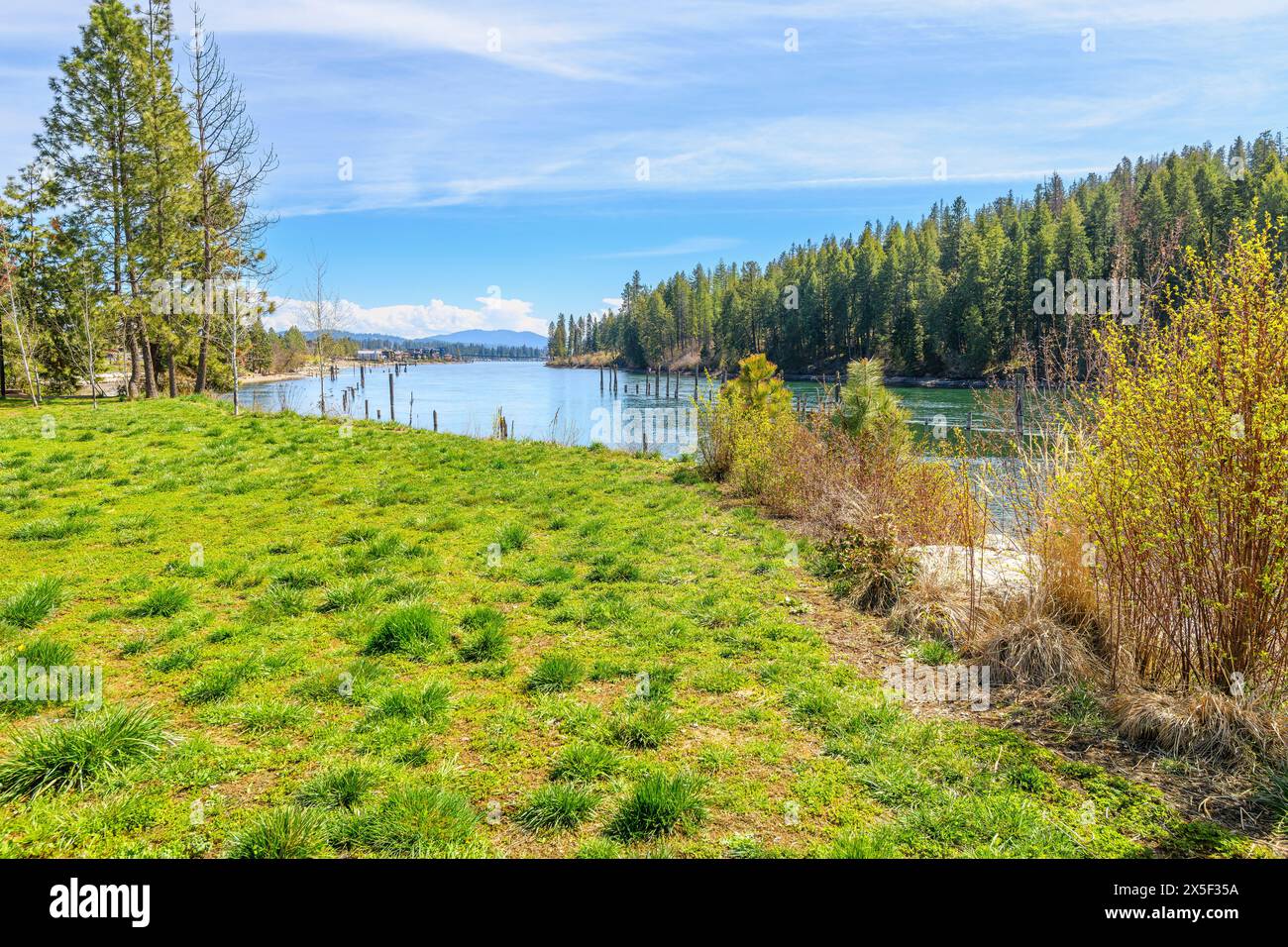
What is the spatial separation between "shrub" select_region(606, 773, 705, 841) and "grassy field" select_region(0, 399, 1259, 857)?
0.01 metres

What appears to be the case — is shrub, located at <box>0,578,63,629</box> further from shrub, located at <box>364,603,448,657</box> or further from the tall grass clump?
the tall grass clump

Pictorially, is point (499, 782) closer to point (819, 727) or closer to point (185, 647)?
point (819, 727)

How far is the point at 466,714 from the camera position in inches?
167

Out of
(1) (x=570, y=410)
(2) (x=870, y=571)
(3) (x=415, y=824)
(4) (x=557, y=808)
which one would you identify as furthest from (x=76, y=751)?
(1) (x=570, y=410)

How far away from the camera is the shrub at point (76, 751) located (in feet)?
10.5

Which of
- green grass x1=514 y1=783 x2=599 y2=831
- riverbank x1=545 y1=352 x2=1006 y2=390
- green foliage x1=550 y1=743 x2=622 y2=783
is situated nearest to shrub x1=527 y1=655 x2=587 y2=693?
green foliage x1=550 y1=743 x2=622 y2=783

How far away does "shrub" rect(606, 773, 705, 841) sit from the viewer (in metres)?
3.18

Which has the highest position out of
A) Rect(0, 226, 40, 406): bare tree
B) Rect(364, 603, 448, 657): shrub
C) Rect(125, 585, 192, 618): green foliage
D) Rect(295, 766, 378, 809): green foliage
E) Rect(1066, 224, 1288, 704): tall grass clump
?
Rect(0, 226, 40, 406): bare tree

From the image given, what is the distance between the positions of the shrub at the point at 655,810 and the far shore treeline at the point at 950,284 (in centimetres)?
2615

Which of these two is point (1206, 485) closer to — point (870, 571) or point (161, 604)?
point (870, 571)

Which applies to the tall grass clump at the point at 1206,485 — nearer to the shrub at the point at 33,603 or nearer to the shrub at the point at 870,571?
the shrub at the point at 870,571

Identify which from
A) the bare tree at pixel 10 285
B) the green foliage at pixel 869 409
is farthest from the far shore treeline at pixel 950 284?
the bare tree at pixel 10 285

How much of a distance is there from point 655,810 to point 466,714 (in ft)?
5.12
